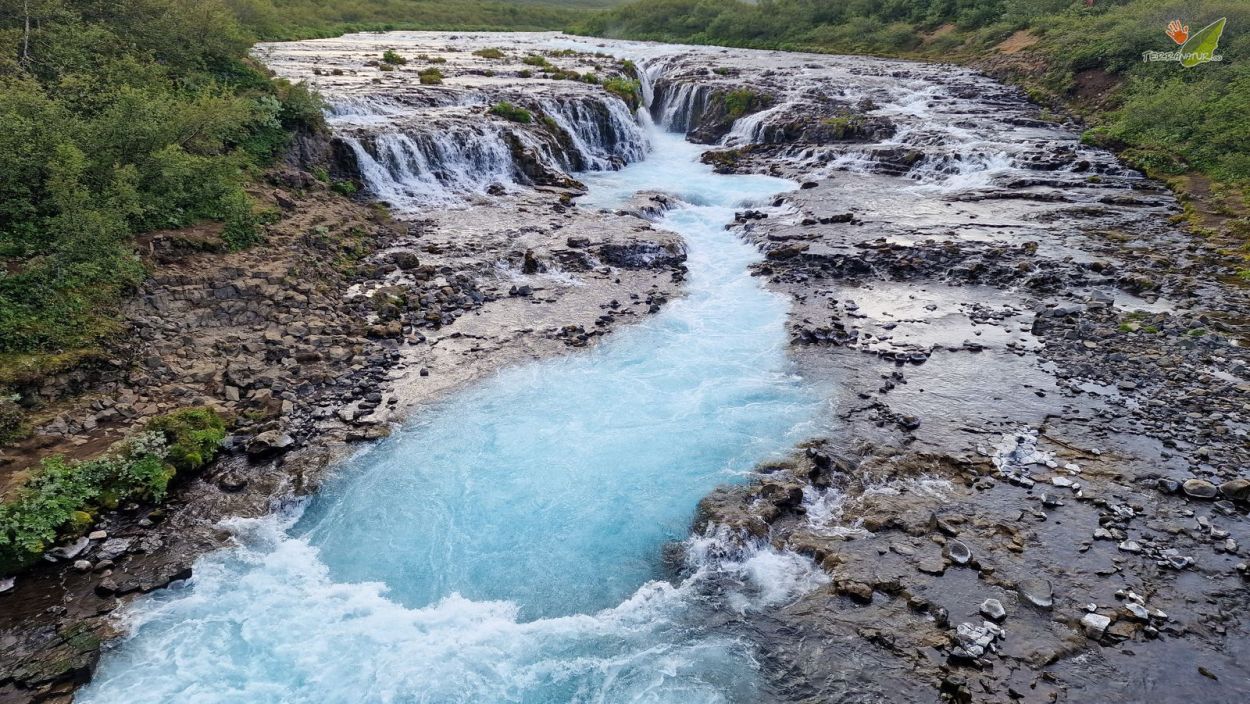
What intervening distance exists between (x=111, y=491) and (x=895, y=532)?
41.5 feet

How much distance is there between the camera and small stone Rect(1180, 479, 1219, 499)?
10.0 metres

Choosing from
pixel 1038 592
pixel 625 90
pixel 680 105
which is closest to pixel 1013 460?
pixel 1038 592

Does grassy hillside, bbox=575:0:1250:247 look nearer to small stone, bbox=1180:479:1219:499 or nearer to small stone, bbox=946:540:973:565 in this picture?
small stone, bbox=1180:479:1219:499

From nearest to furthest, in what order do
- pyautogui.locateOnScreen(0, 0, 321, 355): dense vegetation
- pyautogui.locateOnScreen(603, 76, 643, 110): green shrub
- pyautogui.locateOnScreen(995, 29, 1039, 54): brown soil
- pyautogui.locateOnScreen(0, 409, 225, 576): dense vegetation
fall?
pyautogui.locateOnScreen(0, 409, 225, 576): dense vegetation → pyautogui.locateOnScreen(0, 0, 321, 355): dense vegetation → pyautogui.locateOnScreen(603, 76, 643, 110): green shrub → pyautogui.locateOnScreen(995, 29, 1039, 54): brown soil

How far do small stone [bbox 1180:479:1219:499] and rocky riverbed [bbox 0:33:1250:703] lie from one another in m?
0.04

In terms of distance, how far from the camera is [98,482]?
9.86 metres

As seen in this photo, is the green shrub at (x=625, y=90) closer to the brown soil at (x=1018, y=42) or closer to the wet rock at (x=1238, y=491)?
the brown soil at (x=1018, y=42)

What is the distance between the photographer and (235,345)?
45.0 ft

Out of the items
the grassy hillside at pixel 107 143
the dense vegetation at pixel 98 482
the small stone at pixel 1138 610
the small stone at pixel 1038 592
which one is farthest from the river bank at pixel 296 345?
the small stone at pixel 1138 610

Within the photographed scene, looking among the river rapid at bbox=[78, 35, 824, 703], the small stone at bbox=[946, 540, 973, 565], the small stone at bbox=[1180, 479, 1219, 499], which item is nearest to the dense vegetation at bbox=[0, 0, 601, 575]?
A: the river rapid at bbox=[78, 35, 824, 703]

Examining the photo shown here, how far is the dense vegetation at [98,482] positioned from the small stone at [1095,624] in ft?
45.9

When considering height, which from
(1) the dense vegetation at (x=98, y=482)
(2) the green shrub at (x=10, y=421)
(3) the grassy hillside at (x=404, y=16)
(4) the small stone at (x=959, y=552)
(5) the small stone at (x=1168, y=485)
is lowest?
(4) the small stone at (x=959, y=552)

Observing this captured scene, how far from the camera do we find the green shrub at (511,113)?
30.0m

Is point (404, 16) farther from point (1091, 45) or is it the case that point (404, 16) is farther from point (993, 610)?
point (993, 610)
